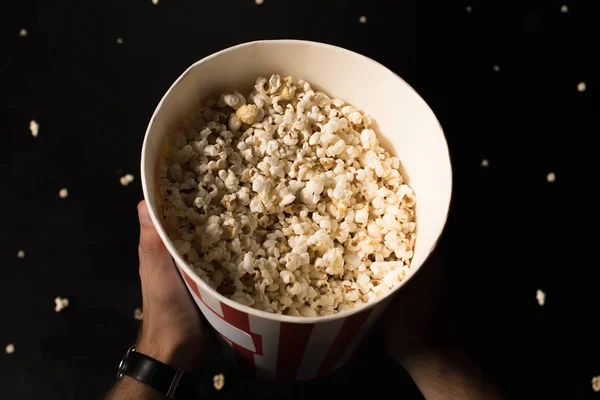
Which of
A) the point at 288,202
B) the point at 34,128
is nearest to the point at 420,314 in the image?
the point at 288,202

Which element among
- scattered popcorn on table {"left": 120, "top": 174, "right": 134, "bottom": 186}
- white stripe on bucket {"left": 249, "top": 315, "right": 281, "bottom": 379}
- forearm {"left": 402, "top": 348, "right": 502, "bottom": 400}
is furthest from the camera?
scattered popcorn on table {"left": 120, "top": 174, "right": 134, "bottom": 186}

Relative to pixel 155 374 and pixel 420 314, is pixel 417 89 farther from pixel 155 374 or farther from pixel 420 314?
pixel 155 374

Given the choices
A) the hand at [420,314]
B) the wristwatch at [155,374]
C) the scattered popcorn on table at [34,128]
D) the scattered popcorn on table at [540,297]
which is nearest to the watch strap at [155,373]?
A: the wristwatch at [155,374]

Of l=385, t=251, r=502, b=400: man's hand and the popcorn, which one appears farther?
l=385, t=251, r=502, b=400: man's hand

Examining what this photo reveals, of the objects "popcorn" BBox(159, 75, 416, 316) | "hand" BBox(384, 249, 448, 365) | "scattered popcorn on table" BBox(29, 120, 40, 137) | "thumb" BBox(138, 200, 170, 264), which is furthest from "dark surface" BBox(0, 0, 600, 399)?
"popcorn" BBox(159, 75, 416, 316)

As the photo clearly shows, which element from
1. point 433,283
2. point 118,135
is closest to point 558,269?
point 433,283

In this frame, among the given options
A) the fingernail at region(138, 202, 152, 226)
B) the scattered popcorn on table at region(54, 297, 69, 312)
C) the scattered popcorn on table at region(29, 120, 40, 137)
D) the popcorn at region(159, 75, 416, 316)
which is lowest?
the scattered popcorn on table at region(54, 297, 69, 312)

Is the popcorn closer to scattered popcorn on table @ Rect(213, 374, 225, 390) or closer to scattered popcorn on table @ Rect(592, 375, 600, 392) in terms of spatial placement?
scattered popcorn on table @ Rect(213, 374, 225, 390)

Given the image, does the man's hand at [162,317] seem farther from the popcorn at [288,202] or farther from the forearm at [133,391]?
the popcorn at [288,202]
